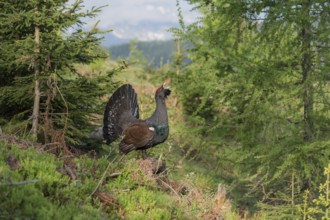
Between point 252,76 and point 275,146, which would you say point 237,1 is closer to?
point 252,76

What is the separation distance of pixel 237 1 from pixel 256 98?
2.15m

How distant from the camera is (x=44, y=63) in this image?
8.25 meters

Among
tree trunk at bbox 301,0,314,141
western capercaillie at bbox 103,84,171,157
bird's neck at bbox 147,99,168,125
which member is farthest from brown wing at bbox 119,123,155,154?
tree trunk at bbox 301,0,314,141

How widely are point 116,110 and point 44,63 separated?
5.58ft

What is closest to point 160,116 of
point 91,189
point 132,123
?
point 132,123

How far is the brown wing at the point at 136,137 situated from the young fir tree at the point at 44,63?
114 centimetres

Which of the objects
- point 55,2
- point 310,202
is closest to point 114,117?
point 55,2

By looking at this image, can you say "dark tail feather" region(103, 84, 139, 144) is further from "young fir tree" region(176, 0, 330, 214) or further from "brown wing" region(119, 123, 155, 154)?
"young fir tree" region(176, 0, 330, 214)

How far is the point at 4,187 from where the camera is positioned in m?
4.59

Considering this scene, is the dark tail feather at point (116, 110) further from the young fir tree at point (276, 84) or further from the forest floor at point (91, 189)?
the young fir tree at point (276, 84)

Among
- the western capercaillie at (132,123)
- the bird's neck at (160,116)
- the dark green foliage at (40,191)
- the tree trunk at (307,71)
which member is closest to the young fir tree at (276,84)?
the tree trunk at (307,71)

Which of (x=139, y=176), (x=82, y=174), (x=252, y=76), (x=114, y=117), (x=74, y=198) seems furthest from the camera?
(x=252, y=76)

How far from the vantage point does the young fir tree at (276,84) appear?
8672 millimetres

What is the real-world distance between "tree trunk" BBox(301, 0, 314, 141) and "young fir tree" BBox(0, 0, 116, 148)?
13.8ft
